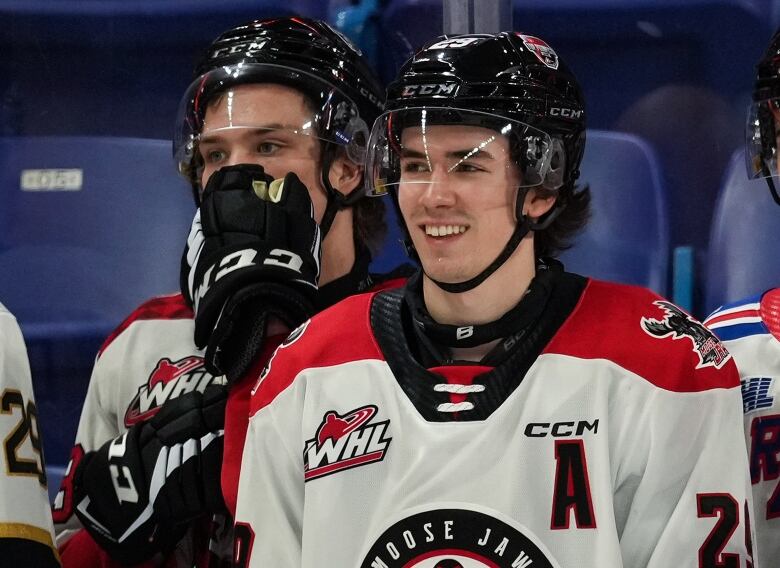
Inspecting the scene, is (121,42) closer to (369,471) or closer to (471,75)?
(471,75)

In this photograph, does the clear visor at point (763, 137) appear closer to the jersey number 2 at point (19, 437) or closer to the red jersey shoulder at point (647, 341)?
the red jersey shoulder at point (647, 341)

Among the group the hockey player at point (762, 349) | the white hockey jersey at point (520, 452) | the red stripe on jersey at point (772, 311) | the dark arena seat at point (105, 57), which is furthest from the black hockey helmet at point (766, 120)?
the dark arena seat at point (105, 57)

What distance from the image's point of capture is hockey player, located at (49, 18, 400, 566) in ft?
6.24

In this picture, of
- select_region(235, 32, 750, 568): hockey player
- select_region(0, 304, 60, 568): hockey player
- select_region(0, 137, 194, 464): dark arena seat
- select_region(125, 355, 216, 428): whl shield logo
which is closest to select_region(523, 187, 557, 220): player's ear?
select_region(235, 32, 750, 568): hockey player

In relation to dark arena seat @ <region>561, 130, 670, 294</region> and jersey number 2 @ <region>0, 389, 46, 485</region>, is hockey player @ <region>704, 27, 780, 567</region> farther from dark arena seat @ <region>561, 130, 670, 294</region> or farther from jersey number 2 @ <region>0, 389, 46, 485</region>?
jersey number 2 @ <region>0, 389, 46, 485</region>

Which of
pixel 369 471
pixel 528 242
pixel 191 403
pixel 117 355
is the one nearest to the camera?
pixel 369 471

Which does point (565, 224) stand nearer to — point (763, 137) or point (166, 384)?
point (763, 137)

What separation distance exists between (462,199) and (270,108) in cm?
55

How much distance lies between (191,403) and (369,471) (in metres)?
0.43

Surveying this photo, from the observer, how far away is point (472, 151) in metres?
1.71

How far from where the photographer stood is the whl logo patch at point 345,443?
5.35 ft

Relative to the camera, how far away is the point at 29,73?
301 centimetres

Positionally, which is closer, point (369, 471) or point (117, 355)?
point (369, 471)

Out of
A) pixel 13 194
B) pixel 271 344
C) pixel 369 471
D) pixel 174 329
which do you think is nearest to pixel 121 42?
pixel 13 194
